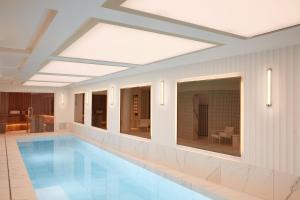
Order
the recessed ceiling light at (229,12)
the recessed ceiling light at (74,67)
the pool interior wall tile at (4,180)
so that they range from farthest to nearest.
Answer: the recessed ceiling light at (74,67), the pool interior wall tile at (4,180), the recessed ceiling light at (229,12)

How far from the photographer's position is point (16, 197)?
4.66 meters

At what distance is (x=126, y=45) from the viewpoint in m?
4.50

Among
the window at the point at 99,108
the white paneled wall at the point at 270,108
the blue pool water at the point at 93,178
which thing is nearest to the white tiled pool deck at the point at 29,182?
the blue pool water at the point at 93,178

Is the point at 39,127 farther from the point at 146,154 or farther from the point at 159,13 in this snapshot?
the point at 159,13

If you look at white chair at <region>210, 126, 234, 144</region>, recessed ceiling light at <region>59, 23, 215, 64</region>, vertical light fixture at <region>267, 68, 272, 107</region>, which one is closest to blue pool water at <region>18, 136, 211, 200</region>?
vertical light fixture at <region>267, 68, 272, 107</region>

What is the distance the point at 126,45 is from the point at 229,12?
2.09 metres

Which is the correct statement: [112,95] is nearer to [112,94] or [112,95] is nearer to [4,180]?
[112,94]

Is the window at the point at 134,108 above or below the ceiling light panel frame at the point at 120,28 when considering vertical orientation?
below

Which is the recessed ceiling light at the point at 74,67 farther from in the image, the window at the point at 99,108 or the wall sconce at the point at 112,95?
the window at the point at 99,108

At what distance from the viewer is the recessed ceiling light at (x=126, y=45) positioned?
3.75 meters

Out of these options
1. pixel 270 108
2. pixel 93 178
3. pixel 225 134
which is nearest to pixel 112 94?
pixel 93 178

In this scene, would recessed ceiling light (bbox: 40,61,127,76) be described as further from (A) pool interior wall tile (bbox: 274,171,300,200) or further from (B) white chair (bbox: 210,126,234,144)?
(B) white chair (bbox: 210,126,234,144)

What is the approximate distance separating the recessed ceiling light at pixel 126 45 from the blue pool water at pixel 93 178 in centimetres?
306

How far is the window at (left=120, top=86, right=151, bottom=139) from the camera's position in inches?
686
